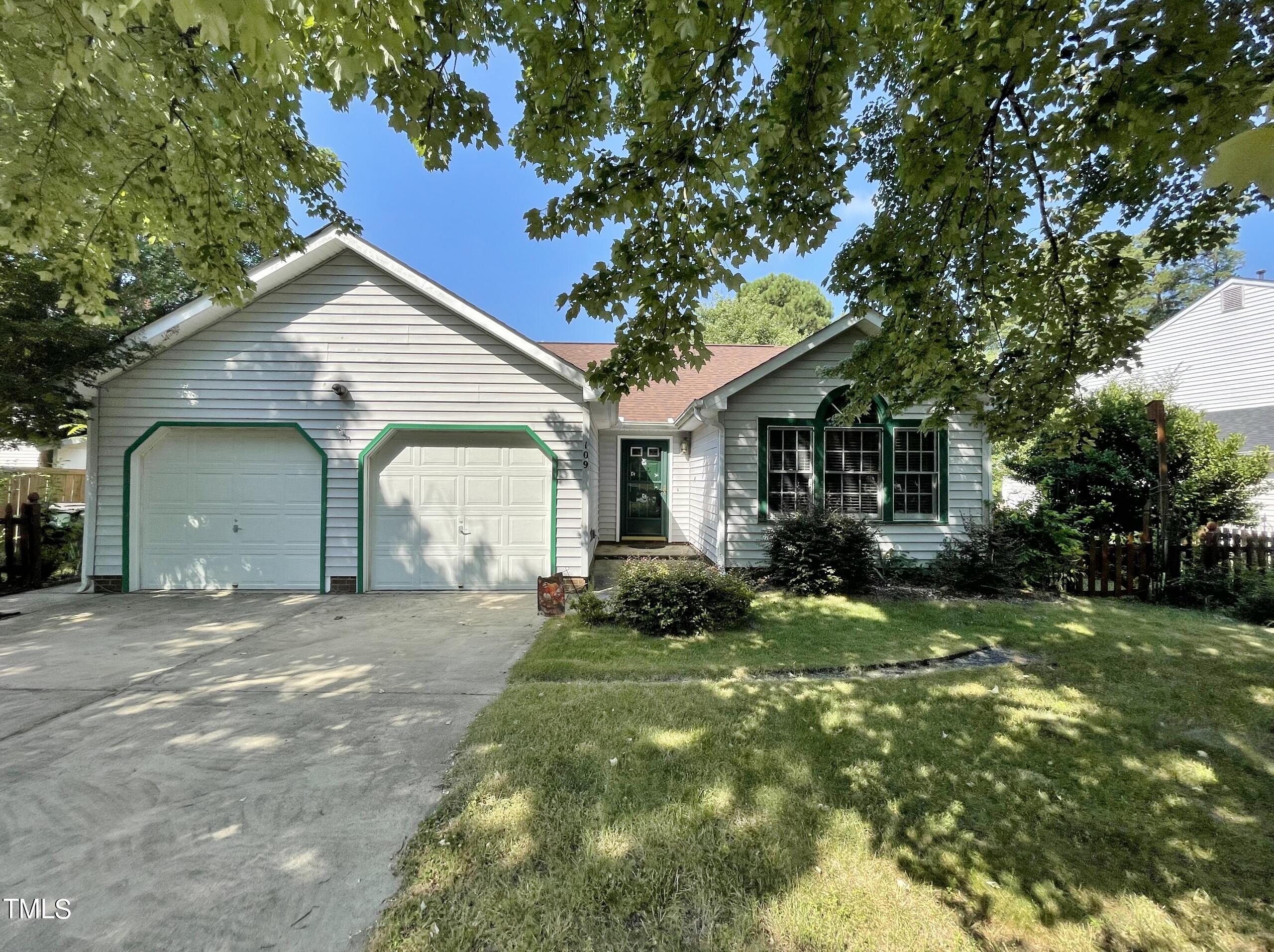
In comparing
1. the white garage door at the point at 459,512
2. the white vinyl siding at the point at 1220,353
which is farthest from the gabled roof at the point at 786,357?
the white vinyl siding at the point at 1220,353

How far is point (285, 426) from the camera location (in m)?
7.70

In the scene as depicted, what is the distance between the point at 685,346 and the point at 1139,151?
2.94 metres

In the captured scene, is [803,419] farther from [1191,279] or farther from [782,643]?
[1191,279]

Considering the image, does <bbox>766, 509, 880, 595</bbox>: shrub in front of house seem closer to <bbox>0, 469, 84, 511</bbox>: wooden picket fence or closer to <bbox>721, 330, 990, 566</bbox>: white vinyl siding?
<bbox>721, 330, 990, 566</bbox>: white vinyl siding

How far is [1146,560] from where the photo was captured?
24.4 feet

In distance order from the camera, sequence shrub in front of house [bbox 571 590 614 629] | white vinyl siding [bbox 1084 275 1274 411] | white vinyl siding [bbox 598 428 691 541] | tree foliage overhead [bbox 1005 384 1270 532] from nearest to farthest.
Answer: shrub in front of house [bbox 571 590 614 629]
tree foliage overhead [bbox 1005 384 1270 532]
white vinyl siding [bbox 598 428 691 541]
white vinyl siding [bbox 1084 275 1274 411]

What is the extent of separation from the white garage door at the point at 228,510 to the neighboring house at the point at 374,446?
3 cm

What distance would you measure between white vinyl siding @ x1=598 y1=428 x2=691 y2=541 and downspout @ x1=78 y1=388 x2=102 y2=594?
8587 millimetres

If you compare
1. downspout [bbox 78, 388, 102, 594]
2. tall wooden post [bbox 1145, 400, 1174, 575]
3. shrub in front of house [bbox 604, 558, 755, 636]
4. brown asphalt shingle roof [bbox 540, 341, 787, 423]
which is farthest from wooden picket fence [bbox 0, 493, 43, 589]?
tall wooden post [bbox 1145, 400, 1174, 575]

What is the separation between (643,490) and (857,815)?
388 inches

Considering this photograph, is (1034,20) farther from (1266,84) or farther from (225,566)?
(225,566)

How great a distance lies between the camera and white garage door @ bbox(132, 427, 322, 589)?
762 centimetres

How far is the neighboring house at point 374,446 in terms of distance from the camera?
7.54 m

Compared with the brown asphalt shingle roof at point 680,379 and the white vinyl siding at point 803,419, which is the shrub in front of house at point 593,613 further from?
the brown asphalt shingle roof at point 680,379
